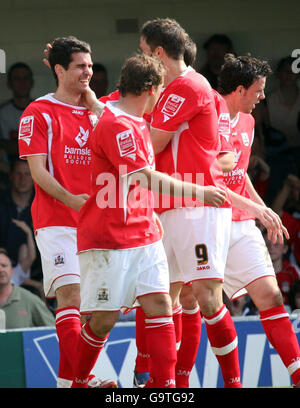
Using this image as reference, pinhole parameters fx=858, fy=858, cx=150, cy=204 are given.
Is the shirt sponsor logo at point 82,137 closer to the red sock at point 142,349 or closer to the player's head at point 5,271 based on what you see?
the red sock at point 142,349

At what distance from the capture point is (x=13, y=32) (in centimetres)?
922

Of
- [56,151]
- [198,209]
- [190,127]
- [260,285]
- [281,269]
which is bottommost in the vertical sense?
[281,269]

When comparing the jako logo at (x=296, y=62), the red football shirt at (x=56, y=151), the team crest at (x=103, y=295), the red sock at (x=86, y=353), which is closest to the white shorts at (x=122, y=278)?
the team crest at (x=103, y=295)

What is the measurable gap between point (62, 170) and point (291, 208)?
432 centimetres

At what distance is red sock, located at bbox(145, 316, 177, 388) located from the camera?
436 centimetres

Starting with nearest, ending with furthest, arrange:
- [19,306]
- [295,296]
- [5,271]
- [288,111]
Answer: [19,306], [5,271], [295,296], [288,111]

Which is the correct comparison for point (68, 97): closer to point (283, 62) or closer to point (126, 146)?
point (126, 146)

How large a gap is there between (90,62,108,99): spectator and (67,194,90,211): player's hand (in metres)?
4.32

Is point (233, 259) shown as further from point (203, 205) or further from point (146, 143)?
point (146, 143)

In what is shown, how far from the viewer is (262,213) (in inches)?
204

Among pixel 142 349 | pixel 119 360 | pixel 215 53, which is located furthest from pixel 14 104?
pixel 142 349

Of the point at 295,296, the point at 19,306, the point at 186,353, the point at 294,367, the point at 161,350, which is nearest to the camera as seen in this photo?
the point at 161,350

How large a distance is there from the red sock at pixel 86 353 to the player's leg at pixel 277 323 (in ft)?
3.81

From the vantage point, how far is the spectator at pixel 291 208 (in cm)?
883
